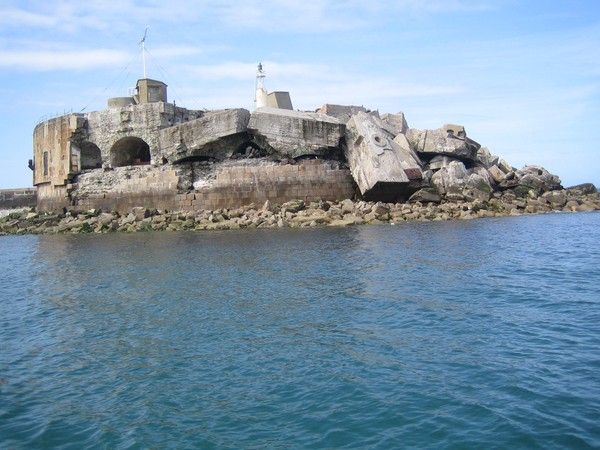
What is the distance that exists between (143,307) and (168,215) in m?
13.3

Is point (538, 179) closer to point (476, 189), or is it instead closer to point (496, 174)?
point (496, 174)

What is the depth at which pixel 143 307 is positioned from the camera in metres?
8.77

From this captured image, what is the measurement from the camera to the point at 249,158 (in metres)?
22.6

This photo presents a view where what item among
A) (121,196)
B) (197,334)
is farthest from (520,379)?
(121,196)

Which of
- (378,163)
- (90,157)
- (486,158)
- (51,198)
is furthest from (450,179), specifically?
(51,198)

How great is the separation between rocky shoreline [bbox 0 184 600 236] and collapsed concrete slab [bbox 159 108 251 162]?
2514 mm

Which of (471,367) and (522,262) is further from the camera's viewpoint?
(522,262)

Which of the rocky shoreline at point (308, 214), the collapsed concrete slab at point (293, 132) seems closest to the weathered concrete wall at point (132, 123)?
the rocky shoreline at point (308, 214)

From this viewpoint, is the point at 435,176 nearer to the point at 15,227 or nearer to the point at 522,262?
the point at 522,262

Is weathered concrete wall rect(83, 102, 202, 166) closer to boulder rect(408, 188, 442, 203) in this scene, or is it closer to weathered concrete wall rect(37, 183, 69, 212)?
weathered concrete wall rect(37, 183, 69, 212)

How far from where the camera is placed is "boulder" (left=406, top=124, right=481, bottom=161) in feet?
78.2

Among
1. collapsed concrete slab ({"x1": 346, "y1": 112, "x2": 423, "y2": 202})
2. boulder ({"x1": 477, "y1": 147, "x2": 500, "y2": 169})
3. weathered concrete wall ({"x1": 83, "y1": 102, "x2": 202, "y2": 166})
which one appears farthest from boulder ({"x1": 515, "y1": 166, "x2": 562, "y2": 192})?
weathered concrete wall ({"x1": 83, "y1": 102, "x2": 202, "y2": 166})

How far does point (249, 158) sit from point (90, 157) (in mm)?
8450

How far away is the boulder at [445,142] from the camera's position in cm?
2383
